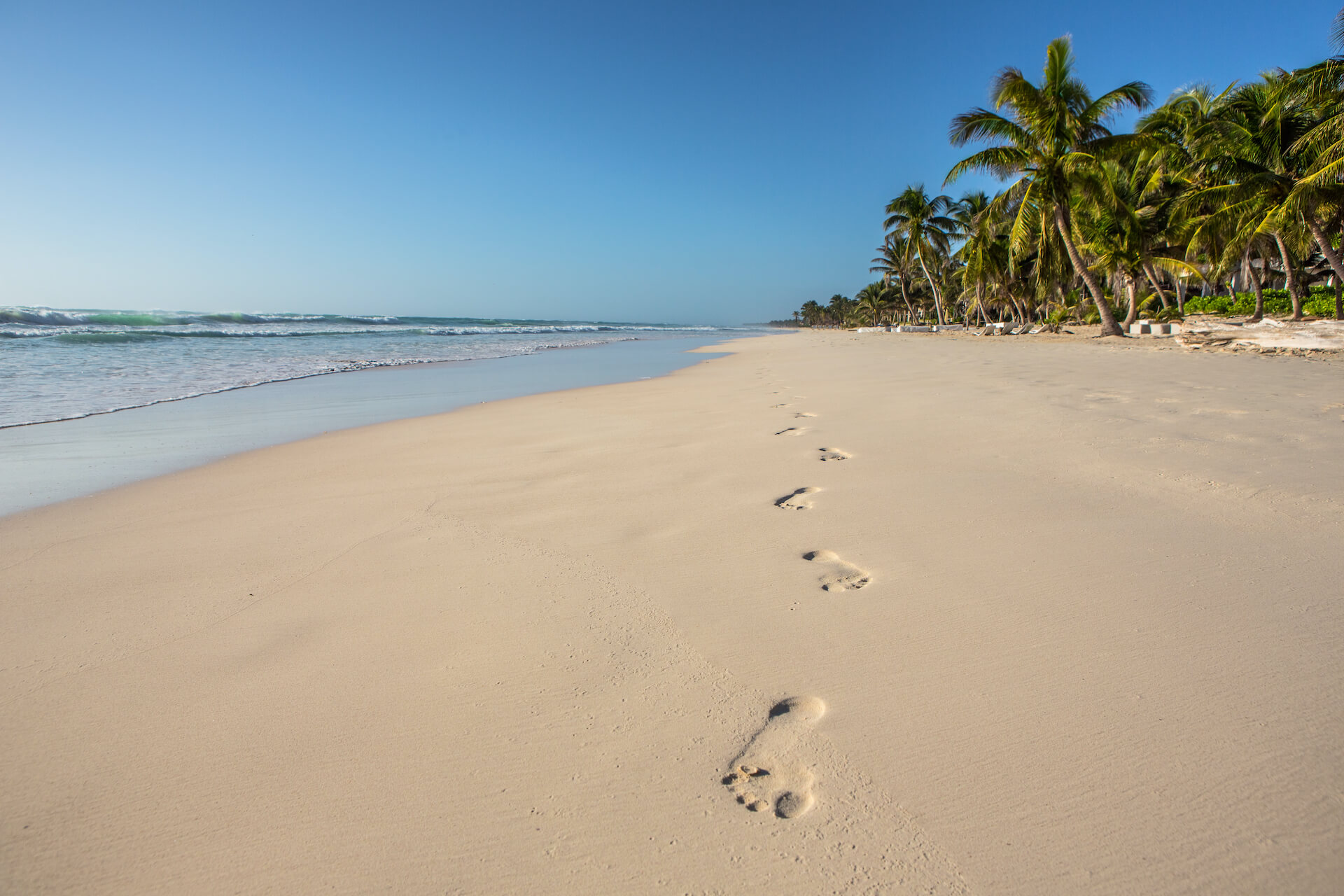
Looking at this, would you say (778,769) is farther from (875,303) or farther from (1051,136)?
(875,303)

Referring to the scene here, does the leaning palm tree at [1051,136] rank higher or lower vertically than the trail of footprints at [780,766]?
higher

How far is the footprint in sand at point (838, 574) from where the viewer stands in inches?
81.4

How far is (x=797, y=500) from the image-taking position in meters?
2.95

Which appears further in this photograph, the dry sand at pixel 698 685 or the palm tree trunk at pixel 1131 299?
the palm tree trunk at pixel 1131 299

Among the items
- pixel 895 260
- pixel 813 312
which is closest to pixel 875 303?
pixel 895 260

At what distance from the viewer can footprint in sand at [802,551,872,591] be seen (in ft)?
6.79

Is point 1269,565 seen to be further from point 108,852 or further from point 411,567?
point 108,852

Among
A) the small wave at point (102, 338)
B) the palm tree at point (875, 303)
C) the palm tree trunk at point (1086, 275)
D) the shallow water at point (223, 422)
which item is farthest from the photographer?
the palm tree at point (875, 303)

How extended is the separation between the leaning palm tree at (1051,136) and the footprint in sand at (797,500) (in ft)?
53.6

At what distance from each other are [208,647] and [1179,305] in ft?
86.4

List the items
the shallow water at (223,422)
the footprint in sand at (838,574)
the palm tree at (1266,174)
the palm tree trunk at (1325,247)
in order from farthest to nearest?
the palm tree trunk at (1325,247) < the palm tree at (1266,174) < the shallow water at (223,422) < the footprint in sand at (838,574)

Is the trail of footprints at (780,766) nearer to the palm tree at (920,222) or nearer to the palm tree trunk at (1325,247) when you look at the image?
the palm tree trunk at (1325,247)

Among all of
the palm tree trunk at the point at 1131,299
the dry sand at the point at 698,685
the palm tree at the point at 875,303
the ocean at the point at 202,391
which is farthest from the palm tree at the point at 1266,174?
the palm tree at the point at 875,303

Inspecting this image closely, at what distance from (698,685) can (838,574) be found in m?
0.81
